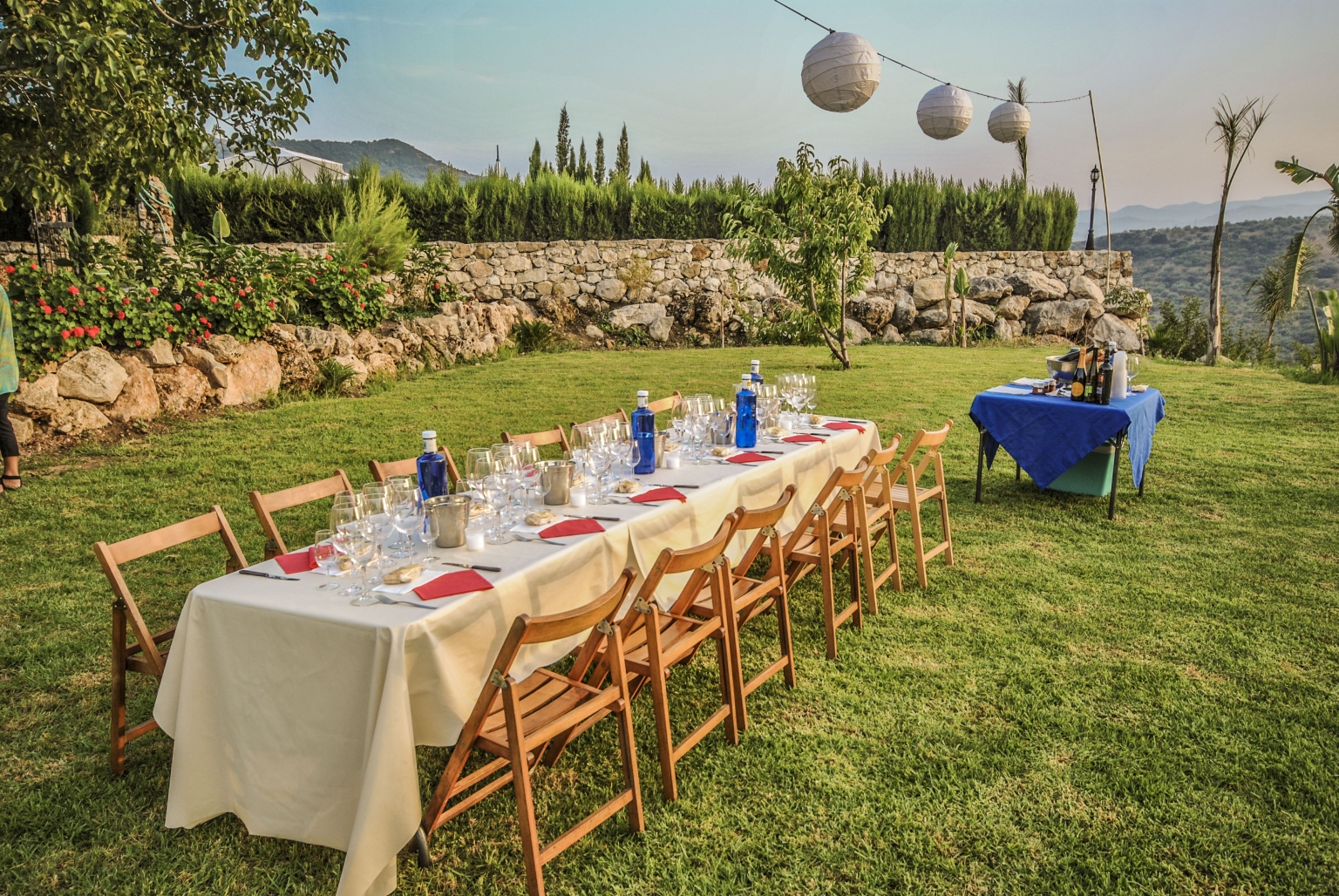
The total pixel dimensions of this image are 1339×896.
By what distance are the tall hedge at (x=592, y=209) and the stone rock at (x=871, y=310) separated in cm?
170

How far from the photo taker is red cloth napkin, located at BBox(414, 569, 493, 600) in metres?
2.24

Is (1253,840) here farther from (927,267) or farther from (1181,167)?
(1181,167)

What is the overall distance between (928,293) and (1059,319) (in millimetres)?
2811

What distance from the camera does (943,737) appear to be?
118 inches

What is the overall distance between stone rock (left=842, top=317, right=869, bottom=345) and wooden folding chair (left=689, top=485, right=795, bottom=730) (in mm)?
13226

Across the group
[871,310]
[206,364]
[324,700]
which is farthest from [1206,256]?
[324,700]

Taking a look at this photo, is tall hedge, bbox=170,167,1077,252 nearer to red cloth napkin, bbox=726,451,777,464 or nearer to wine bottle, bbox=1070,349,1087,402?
wine bottle, bbox=1070,349,1087,402

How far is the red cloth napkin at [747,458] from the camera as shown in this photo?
157 inches

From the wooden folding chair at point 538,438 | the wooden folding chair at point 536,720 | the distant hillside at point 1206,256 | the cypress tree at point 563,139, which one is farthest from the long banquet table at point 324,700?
the distant hillside at point 1206,256

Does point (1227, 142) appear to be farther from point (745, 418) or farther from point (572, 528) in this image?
point (572, 528)

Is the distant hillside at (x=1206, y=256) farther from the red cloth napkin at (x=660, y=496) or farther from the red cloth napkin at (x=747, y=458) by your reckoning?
the red cloth napkin at (x=660, y=496)

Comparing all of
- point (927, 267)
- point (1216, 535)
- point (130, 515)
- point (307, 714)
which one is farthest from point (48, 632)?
point (927, 267)

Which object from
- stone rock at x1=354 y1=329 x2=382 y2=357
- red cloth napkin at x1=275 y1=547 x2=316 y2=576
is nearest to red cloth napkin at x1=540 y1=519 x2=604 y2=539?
red cloth napkin at x1=275 y1=547 x2=316 y2=576

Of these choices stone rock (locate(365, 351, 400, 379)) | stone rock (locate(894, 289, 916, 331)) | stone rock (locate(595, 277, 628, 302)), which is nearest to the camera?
stone rock (locate(365, 351, 400, 379))
